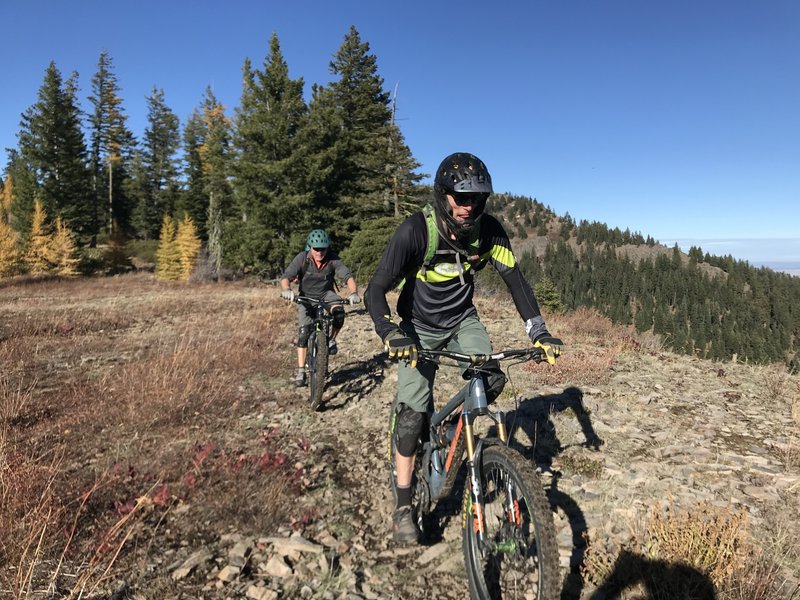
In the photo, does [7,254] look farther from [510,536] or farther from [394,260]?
[510,536]

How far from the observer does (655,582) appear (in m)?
2.93

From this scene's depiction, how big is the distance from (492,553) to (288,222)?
29111mm

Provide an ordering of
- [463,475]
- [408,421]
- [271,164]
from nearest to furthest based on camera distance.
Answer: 1. [408,421]
2. [463,475]
3. [271,164]

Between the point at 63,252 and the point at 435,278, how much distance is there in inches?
1839

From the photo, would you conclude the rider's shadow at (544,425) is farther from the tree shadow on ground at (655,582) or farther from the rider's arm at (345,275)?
the rider's arm at (345,275)

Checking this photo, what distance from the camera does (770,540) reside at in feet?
10.8

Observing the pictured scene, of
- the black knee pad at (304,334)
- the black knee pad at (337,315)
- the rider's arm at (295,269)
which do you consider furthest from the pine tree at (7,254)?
the black knee pad at (337,315)

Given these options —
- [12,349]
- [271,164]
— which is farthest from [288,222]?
[12,349]

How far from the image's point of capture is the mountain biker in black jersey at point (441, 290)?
3150 millimetres

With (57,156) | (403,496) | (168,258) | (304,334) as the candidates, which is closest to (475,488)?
(403,496)

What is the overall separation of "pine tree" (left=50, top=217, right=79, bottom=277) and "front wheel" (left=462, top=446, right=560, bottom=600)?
46943mm

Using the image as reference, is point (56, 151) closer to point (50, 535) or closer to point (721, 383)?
point (50, 535)

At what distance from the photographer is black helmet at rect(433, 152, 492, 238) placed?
121 inches

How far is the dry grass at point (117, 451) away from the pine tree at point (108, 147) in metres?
52.5
